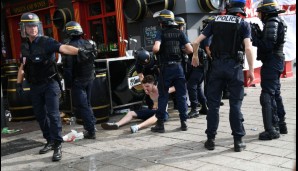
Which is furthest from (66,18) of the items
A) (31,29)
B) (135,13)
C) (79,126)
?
(31,29)

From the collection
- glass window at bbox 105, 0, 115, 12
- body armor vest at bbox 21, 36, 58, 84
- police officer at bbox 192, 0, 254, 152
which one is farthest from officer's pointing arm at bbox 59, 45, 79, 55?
glass window at bbox 105, 0, 115, 12

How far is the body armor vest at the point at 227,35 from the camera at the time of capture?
4309mm

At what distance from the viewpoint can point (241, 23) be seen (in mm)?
4301

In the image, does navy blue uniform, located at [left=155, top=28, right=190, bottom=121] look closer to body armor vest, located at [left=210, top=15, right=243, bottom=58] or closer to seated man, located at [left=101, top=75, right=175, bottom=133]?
seated man, located at [left=101, top=75, right=175, bottom=133]

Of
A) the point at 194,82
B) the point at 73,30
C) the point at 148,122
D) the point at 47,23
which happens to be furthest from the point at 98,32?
the point at 148,122

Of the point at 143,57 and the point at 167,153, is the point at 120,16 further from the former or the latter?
the point at 167,153

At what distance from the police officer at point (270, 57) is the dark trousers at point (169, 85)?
4.15 ft

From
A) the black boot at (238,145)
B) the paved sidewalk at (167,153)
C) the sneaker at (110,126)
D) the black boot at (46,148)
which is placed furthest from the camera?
the sneaker at (110,126)

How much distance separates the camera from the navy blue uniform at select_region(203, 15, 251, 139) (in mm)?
4328

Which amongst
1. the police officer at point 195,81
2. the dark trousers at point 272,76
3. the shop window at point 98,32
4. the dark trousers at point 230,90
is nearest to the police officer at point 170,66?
the police officer at point 195,81

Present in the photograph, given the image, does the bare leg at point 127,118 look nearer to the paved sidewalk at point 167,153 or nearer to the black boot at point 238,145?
the paved sidewalk at point 167,153

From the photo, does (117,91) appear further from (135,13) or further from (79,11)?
(79,11)

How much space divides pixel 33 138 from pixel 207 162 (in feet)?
10.6

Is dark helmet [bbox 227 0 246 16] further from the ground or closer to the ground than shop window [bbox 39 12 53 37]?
closer to the ground
